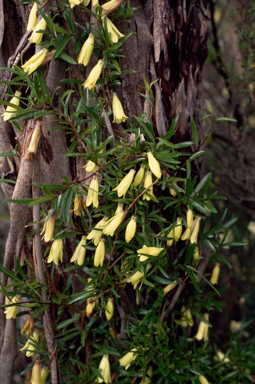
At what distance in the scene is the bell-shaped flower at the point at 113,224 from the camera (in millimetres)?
809

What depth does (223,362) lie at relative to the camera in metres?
1.22

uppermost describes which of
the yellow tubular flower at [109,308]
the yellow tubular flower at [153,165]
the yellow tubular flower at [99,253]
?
the yellow tubular flower at [153,165]

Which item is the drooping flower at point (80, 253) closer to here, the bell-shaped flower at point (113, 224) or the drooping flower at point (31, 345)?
the bell-shaped flower at point (113, 224)

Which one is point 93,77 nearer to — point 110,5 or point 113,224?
point 110,5

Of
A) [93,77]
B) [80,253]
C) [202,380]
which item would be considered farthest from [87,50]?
[202,380]

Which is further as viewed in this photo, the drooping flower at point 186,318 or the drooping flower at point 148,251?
the drooping flower at point 186,318

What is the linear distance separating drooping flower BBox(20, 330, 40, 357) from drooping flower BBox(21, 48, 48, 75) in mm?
903

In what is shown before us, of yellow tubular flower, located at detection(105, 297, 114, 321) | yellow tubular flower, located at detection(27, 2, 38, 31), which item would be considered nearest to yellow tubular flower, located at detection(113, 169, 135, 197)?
yellow tubular flower, located at detection(105, 297, 114, 321)

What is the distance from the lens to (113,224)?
2.67ft

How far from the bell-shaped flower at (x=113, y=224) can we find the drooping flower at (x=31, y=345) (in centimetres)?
53

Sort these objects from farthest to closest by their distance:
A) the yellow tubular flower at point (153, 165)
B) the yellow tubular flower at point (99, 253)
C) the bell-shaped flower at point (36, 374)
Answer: the bell-shaped flower at point (36, 374) → the yellow tubular flower at point (99, 253) → the yellow tubular flower at point (153, 165)

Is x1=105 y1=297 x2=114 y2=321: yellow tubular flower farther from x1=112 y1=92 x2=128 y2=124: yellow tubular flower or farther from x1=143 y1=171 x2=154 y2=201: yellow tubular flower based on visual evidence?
x1=112 y1=92 x2=128 y2=124: yellow tubular flower

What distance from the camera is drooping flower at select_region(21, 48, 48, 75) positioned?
2.61 feet

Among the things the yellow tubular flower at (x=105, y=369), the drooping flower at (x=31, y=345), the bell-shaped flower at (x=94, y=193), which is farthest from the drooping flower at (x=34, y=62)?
the yellow tubular flower at (x=105, y=369)
